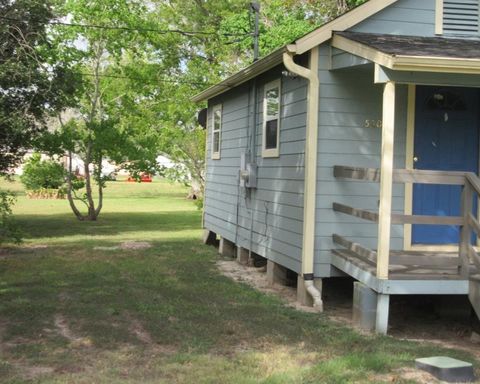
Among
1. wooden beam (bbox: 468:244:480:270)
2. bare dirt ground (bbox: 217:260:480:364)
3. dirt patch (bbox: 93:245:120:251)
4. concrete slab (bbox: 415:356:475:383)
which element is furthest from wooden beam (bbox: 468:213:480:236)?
dirt patch (bbox: 93:245:120:251)

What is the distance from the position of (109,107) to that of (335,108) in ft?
Result: 48.5

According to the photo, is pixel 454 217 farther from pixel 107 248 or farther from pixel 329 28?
pixel 107 248

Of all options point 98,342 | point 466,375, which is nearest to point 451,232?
point 466,375

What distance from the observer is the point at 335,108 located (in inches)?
296

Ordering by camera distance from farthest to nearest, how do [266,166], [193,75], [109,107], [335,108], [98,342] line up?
1. [193,75]
2. [109,107]
3. [266,166]
4. [335,108]
5. [98,342]

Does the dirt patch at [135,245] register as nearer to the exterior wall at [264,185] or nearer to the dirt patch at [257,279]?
the exterior wall at [264,185]

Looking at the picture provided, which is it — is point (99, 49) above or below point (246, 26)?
below

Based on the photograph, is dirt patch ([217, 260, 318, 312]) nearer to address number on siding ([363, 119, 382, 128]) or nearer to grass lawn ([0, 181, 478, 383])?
grass lawn ([0, 181, 478, 383])

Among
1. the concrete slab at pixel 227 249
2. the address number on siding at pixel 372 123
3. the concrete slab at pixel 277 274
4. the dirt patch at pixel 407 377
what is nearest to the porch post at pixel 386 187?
the dirt patch at pixel 407 377

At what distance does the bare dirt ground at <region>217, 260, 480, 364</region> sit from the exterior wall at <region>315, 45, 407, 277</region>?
718mm

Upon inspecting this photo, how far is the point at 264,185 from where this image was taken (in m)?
9.41

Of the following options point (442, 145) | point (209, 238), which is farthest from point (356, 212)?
point (209, 238)

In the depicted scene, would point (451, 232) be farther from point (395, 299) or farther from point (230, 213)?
point (230, 213)

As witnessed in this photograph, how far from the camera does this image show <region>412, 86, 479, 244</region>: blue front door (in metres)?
7.71
